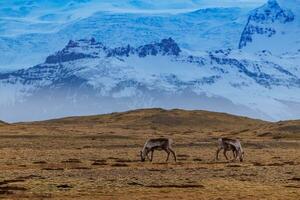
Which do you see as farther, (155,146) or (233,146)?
(233,146)

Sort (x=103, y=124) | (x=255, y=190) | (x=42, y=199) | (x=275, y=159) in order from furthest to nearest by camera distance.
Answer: (x=103, y=124) < (x=275, y=159) < (x=255, y=190) < (x=42, y=199)

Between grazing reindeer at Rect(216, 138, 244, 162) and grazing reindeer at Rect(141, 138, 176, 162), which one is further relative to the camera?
grazing reindeer at Rect(216, 138, 244, 162)

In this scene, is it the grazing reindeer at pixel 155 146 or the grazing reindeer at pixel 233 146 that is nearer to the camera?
the grazing reindeer at pixel 155 146

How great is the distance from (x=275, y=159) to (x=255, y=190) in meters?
19.6

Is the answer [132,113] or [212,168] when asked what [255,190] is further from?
[132,113]

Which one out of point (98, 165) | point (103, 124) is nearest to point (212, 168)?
point (98, 165)

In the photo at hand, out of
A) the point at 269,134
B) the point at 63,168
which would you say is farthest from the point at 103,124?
the point at 63,168

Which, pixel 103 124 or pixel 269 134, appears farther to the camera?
pixel 103 124

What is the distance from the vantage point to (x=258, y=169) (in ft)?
124

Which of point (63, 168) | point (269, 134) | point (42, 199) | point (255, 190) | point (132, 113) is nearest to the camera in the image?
point (42, 199)

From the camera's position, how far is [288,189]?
28672 mm

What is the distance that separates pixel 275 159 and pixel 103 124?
85352 millimetres

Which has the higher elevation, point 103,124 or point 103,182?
point 103,124

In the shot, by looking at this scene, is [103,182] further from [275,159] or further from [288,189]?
[275,159]
